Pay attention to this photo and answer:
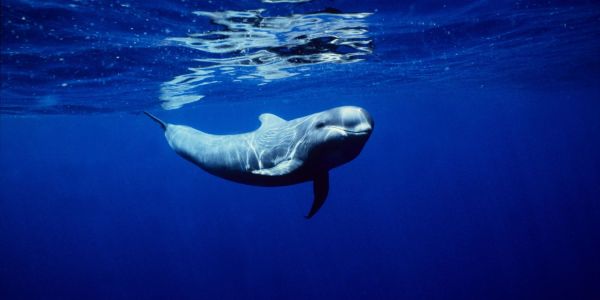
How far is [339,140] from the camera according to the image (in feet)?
15.1

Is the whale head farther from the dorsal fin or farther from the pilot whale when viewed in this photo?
the dorsal fin

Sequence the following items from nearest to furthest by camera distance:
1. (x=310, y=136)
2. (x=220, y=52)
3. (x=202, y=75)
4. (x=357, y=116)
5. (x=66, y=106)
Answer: (x=357, y=116) < (x=310, y=136) < (x=220, y=52) < (x=202, y=75) < (x=66, y=106)

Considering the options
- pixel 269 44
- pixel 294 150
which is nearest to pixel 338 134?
pixel 294 150

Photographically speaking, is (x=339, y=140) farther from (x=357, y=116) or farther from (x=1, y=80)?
(x=1, y=80)

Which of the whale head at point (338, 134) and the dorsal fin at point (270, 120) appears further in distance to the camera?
the dorsal fin at point (270, 120)

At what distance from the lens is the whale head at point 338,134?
4.46m

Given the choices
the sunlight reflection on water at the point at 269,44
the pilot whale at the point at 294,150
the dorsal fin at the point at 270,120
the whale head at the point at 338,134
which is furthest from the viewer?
the sunlight reflection on water at the point at 269,44

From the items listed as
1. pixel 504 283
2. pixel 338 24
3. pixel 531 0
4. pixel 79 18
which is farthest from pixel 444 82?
pixel 79 18

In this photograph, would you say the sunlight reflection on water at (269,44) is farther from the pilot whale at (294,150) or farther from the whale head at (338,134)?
the whale head at (338,134)

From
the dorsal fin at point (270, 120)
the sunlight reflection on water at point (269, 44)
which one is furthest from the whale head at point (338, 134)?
the sunlight reflection on water at point (269, 44)

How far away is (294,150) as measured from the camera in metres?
5.32

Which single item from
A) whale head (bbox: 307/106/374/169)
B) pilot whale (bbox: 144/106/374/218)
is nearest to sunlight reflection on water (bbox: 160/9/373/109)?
pilot whale (bbox: 144/106/374/218)

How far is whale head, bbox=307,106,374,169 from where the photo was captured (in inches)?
176

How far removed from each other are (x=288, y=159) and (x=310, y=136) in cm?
55
